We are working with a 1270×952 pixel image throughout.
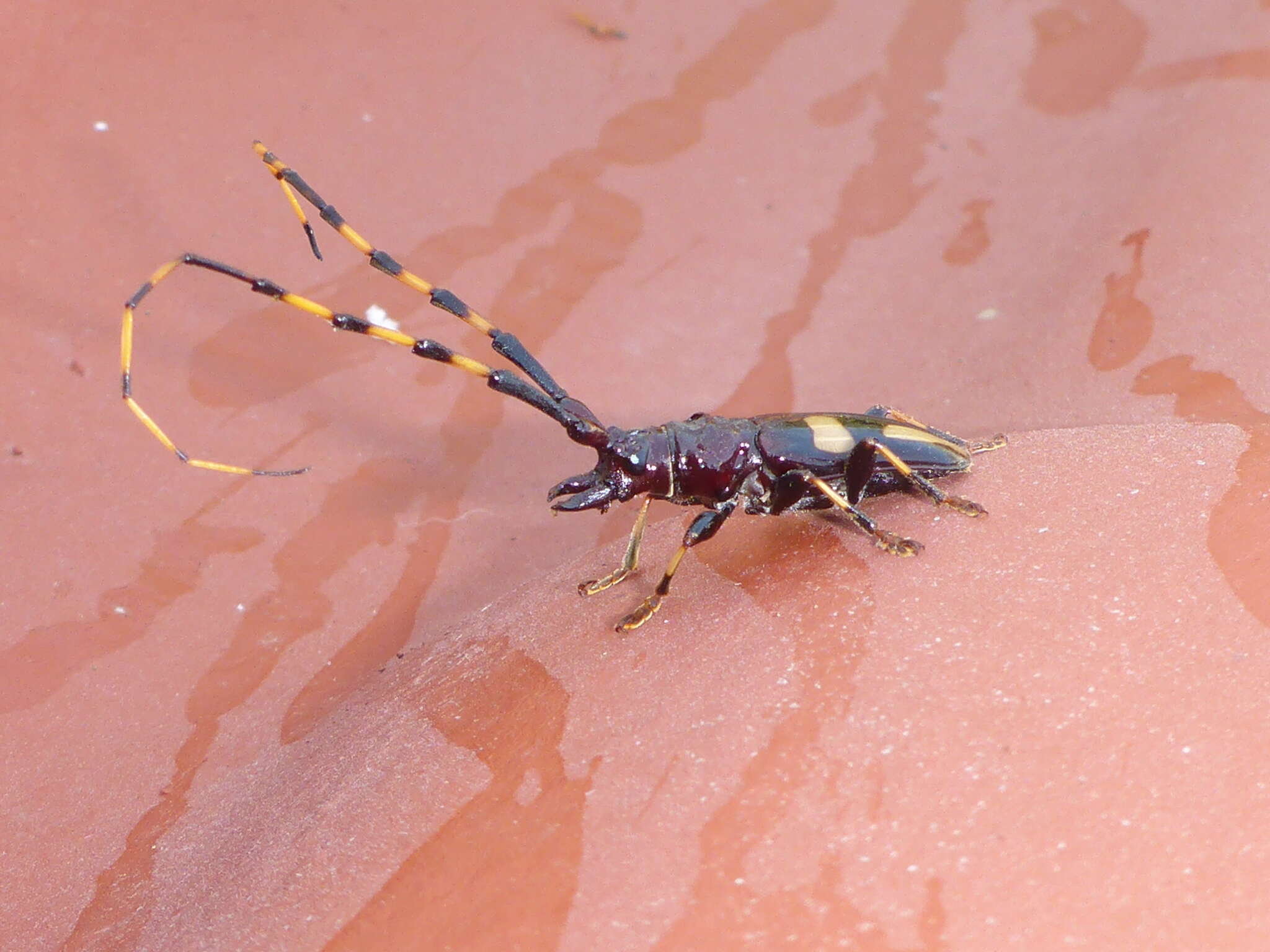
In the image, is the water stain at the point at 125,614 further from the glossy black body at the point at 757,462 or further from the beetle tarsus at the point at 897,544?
the beetle tarsus at the point at 897,544

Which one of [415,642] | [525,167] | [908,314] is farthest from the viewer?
[525,167]

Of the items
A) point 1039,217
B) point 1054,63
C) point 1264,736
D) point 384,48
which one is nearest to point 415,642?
point 1264,736

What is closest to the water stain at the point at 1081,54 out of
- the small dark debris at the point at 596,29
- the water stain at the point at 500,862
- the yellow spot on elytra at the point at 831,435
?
the small dark debris at the point at 596,29

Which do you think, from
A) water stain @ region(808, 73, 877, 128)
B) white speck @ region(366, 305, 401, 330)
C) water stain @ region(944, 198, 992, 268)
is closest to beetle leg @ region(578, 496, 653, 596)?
white speck @ region(366, 305, 401, 330)

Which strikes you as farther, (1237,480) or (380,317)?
(380,317)

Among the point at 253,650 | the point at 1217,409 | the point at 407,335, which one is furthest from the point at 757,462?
the point at 253,650

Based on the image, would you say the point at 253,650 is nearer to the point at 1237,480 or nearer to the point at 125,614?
the point at 125,614

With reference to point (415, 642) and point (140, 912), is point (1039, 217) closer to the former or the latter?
point (415, 642)
